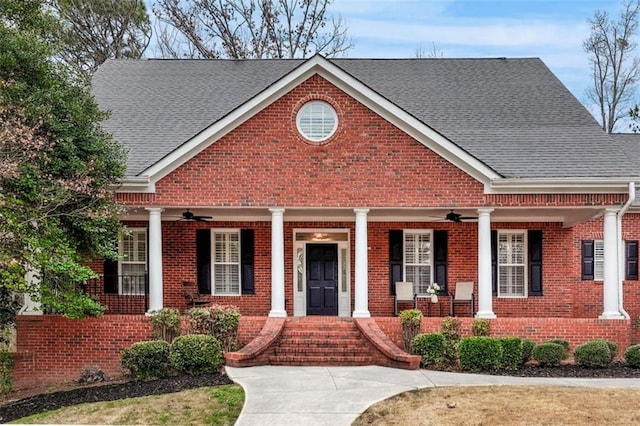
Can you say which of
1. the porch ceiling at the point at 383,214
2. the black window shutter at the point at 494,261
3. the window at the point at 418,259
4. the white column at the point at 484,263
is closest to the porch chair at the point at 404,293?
the window at the point at 418,259

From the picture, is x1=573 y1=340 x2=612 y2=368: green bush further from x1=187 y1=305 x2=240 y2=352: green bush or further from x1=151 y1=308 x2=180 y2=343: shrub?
x1=151 y1=308 x2=180 y2=343: shrub

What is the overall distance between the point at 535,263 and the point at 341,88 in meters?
7.01

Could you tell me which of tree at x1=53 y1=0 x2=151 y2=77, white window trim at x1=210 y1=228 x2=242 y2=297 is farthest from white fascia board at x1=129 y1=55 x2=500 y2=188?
tree at x1=53 y1=0 x2=151 y2=77

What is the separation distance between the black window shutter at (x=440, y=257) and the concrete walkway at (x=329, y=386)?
4.81m

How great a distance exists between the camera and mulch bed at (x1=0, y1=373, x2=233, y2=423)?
9.74m

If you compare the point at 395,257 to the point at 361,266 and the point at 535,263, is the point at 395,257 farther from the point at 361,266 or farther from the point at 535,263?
the point at 535,263

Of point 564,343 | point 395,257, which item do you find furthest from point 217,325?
point 564,343

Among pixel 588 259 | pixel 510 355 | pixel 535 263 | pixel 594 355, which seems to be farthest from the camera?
pixel 588 259

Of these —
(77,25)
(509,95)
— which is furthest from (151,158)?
(77,25)

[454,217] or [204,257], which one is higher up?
[454,217]

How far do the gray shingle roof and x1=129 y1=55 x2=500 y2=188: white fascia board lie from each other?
0.96 metres

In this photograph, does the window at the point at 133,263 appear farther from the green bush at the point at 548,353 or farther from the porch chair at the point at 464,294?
the green bush at the point at 548,353

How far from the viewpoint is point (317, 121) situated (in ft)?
43.9

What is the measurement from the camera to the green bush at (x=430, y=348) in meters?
11.5
